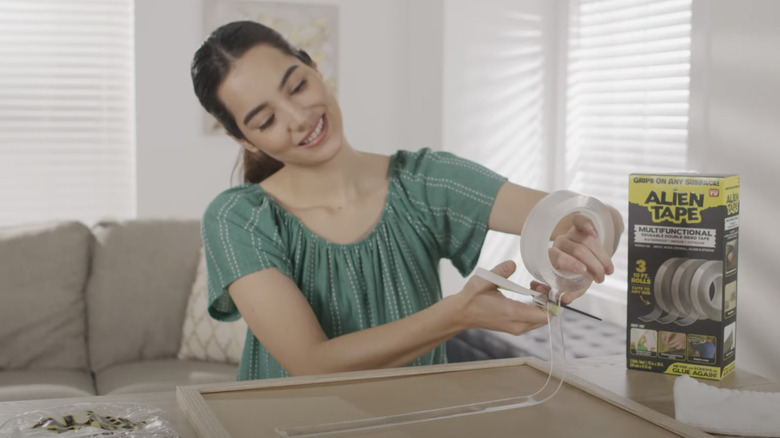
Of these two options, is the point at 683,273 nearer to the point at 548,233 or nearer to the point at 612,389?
the point at 612,389

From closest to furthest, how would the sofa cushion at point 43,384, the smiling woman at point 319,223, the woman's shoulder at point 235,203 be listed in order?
the smiling woman at point 319,223 → the woman's shoulder at point 235,203 → the sofa cushion at point 43,384

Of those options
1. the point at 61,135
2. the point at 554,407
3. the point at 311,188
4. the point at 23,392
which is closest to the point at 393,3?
the point at 61,135

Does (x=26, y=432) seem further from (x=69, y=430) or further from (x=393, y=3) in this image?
(x=393, y=3)

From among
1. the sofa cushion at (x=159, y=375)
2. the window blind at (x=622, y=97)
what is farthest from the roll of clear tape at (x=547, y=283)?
the window blind at (x=622, y=97)

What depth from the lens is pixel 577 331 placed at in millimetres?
3045

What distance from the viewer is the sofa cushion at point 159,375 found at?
9.20 feet

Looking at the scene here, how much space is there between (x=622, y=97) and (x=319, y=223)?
81.4 inches

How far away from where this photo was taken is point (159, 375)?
2883 mm

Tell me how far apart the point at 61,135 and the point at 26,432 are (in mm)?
3129

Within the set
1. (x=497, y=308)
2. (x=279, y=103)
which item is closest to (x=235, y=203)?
(x=279, y=103)

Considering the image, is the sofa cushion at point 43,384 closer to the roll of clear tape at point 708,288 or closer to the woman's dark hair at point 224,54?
the woman's dark hair at point 224,54

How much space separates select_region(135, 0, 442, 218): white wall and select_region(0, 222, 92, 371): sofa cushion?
76cm

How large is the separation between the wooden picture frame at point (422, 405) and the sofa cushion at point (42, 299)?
2.17 meters

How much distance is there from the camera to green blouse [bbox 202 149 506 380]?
143cm
